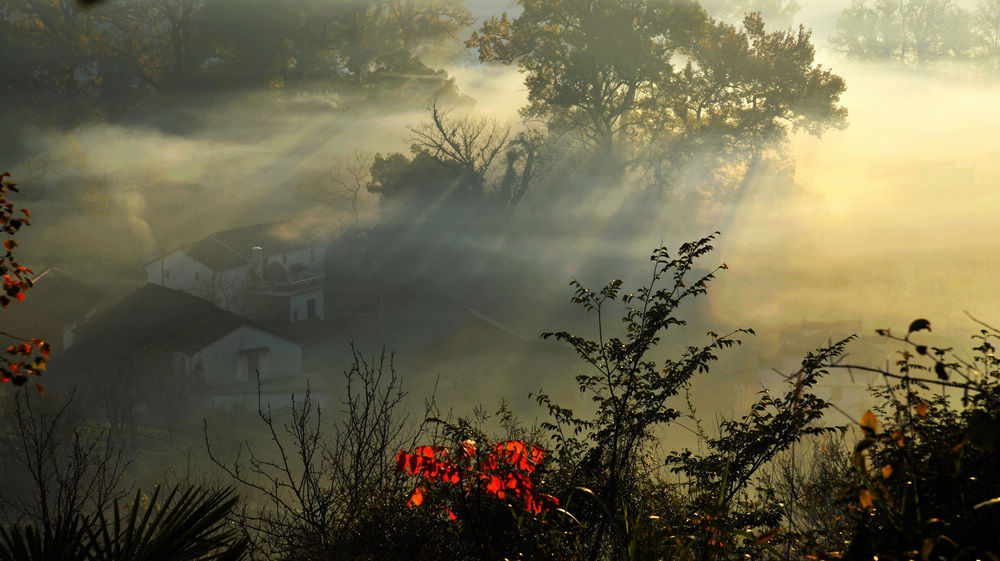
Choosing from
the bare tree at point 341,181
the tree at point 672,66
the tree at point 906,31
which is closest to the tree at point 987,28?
the tree at point 906,31

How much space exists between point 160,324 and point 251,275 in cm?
470

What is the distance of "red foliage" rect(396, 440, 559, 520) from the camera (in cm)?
558

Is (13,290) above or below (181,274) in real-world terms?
below

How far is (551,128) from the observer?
34.3 metres

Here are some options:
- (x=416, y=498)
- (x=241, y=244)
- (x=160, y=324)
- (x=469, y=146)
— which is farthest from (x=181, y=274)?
(x=416, y=498)

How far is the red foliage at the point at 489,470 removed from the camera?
558 centimetres

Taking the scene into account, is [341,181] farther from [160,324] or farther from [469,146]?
[160,324]

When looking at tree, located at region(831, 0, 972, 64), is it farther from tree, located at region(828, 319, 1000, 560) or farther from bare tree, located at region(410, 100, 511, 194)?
tree, located at region(828, 319, 1000, 560)

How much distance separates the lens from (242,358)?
31.7 meters

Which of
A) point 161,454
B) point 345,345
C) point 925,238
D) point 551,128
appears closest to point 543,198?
point 551,128

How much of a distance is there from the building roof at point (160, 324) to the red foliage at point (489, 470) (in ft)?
90.0

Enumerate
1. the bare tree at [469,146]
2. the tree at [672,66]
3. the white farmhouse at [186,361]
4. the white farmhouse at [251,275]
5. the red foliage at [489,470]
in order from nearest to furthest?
1. the red foliage at [489,470]
2. the white farmhouse at [186,361]
3. the tree at [672,66]
4. the bare tree at [469,146]
5. the white farmhouse at [251,275]

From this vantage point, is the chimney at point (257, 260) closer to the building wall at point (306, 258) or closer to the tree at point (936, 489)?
the building wall at point (306, 258)

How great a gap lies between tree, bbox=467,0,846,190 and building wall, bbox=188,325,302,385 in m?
14.7
